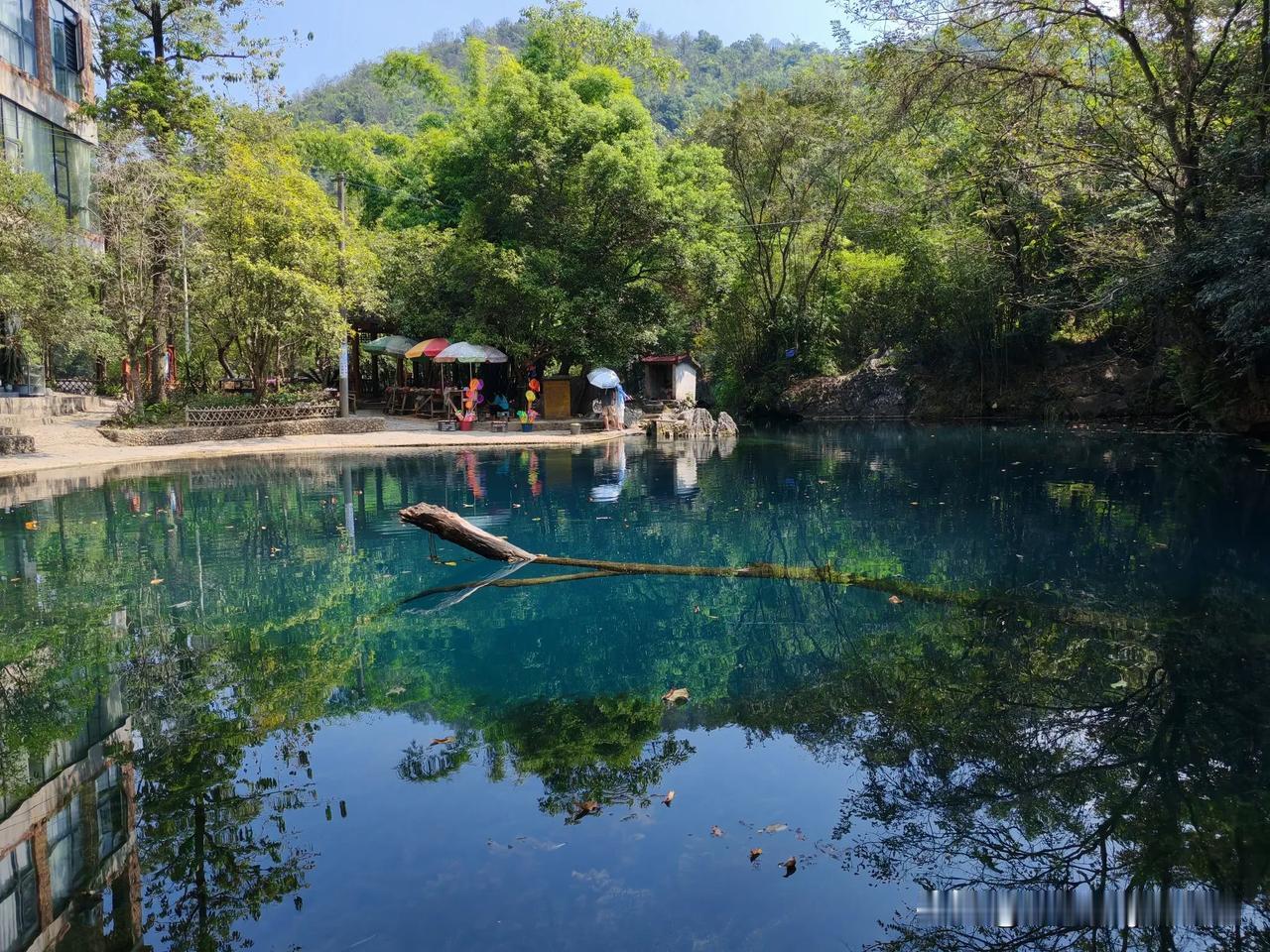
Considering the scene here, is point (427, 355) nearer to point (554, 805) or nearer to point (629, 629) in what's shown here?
point (629, 629)

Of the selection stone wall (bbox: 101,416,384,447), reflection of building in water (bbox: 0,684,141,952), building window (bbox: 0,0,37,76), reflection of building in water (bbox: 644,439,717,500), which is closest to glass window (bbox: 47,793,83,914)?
reflection of building in water (bbox: 0,684,141,952)

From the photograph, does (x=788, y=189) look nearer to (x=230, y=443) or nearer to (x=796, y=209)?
(x=796, y=209)

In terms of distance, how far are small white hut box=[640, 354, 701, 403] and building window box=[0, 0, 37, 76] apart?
1902cm

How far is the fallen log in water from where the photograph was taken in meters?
8.20

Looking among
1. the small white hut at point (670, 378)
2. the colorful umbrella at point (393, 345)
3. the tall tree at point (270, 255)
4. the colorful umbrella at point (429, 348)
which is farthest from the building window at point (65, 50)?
the small white hut at point (670, 378)

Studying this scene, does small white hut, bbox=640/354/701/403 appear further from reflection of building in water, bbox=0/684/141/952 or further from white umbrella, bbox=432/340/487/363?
reflection of building in water, bbox=0/684/141/952

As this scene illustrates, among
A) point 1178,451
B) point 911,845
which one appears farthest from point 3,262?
point 1178,451

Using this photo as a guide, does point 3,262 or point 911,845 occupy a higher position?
point 3,262

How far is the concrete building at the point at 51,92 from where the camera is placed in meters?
22.4

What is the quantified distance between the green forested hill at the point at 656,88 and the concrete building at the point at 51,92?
37.0 meters

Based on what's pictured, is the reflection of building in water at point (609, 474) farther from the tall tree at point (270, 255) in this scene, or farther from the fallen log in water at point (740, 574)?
the tall tree at point (270, 255)

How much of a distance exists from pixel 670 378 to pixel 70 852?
29.7 m

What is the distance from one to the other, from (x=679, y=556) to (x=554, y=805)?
5.82 m

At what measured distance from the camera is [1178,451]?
19.8m
